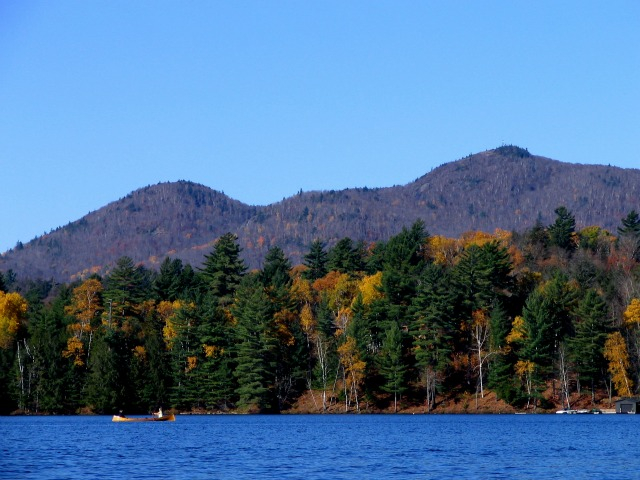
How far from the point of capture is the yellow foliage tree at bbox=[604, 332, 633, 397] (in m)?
116

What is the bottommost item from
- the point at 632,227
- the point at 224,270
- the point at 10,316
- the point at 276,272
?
the point at 10,316

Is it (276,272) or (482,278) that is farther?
(276,272)

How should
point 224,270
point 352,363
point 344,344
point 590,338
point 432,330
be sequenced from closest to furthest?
1. point 590,338
2. point 352,363
3. point 344,344
4. point 432,330
5. point 224,270

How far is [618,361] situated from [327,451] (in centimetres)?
6392

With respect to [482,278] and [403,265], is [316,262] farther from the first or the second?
[482,278]

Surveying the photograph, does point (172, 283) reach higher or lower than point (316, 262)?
lower

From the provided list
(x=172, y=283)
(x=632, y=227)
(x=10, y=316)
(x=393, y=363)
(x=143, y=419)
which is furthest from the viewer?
(x=632, y=227)

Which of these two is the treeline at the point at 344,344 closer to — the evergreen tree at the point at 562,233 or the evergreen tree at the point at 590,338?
the evergreen tree at the point at 590,338

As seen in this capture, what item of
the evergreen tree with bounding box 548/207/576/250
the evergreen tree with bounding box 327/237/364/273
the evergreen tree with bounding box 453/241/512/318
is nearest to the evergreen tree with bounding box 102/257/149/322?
the evergreen tree with bounding box 327/237/364/273

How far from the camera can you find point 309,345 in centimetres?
13450

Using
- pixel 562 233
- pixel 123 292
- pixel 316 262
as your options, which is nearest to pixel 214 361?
pixel 123 292

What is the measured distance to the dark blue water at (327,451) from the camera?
159 ft

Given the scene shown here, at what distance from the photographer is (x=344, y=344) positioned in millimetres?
124188

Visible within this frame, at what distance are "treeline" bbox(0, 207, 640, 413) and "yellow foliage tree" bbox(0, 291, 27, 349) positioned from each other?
191 mm
